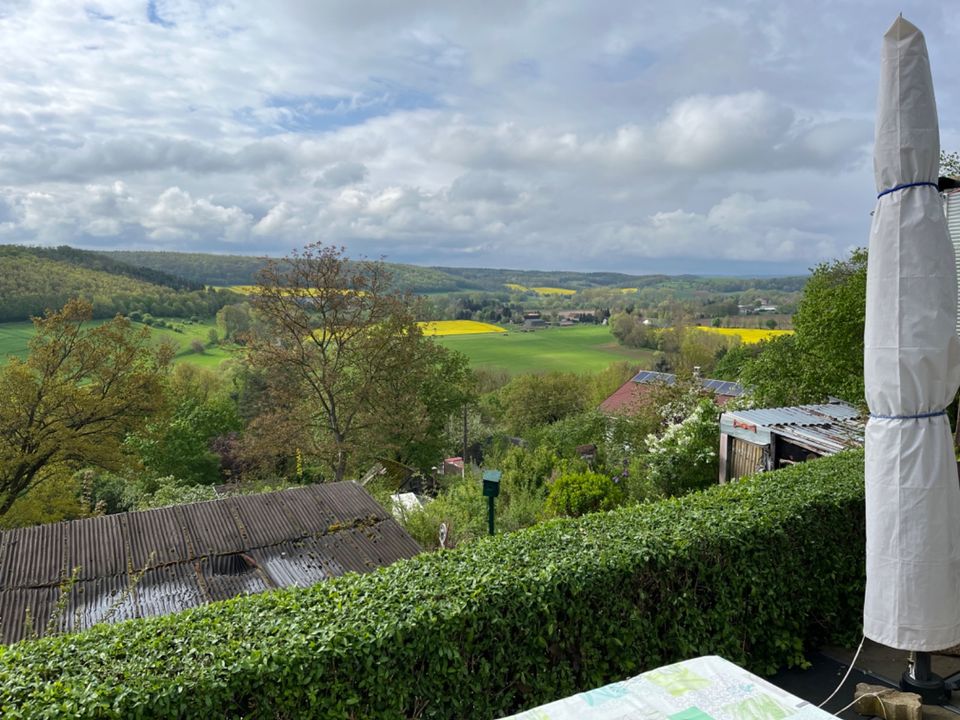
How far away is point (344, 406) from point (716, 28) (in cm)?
1584

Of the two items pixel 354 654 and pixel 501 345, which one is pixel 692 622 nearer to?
pixel 354 654

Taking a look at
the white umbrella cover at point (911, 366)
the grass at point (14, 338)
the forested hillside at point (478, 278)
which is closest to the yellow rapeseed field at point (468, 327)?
the forested hillside at point (478, 278)

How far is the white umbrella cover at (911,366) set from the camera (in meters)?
3.00

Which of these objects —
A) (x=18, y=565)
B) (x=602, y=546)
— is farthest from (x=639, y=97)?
(x=18, y=565)

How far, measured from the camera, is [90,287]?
3272 centimetres

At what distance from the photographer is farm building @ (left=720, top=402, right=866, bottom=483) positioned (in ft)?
29.0

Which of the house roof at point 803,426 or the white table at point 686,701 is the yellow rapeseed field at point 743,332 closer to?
the house roof at point 803,426

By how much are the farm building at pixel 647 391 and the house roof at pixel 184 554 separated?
9718mm

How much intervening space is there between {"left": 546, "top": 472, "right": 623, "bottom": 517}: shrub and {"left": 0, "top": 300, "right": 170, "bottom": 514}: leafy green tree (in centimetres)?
1356

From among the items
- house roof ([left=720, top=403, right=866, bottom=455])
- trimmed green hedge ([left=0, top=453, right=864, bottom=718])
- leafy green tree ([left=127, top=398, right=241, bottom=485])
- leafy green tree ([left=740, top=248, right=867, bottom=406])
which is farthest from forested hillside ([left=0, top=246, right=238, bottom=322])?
trimmed green hedge ([left=0, top=453, right=864, bottom=718])

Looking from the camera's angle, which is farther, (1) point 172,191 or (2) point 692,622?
(1) point 172,191

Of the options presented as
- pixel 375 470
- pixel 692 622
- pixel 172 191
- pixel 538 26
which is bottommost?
pixel 375 470

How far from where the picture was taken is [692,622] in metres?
Result: 3.78

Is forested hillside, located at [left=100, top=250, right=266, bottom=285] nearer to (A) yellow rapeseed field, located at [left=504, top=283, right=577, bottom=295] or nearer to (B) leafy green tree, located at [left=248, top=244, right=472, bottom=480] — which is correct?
(A) yellow rapeseed field, located at [left=504, top=283, right=577, bottom=295]
